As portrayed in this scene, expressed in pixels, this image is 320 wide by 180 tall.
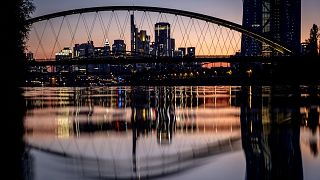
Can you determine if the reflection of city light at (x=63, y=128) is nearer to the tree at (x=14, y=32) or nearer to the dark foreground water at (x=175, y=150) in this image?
the dark foreground water at (x=175, y=150)

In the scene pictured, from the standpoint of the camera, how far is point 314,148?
16844mm

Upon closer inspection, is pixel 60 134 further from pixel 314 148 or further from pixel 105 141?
pixel 314 148

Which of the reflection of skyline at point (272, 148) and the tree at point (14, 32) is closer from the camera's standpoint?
the reflection of skyline at point (272, 148)

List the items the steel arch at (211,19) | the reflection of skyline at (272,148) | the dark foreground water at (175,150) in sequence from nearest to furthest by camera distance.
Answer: the reflection of skyline at (272,148)
the dark foreground water at (175,150)
the steel arch at (211,19)

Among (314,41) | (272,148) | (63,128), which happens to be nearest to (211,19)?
(314,41)

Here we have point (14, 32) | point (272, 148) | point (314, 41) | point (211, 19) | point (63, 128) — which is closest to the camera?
point (272, 148)

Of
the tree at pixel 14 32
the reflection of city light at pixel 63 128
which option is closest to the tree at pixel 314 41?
the tree at pixel 14 32

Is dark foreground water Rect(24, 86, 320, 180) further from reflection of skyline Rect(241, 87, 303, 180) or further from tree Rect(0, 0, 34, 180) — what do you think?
tree Rect(0, 0, 34, 180)

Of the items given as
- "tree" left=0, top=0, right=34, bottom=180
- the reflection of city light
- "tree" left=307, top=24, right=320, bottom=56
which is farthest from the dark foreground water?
"tree" left=307, top=24, right=320, bottom=56

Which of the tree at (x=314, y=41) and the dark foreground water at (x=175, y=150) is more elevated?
the tree at (x=314, y=41)

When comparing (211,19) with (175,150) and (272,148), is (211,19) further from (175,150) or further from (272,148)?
(272,148)

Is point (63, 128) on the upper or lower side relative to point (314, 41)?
lower

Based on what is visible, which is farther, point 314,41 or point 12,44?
point 314,41

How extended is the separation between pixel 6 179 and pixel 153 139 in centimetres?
910
